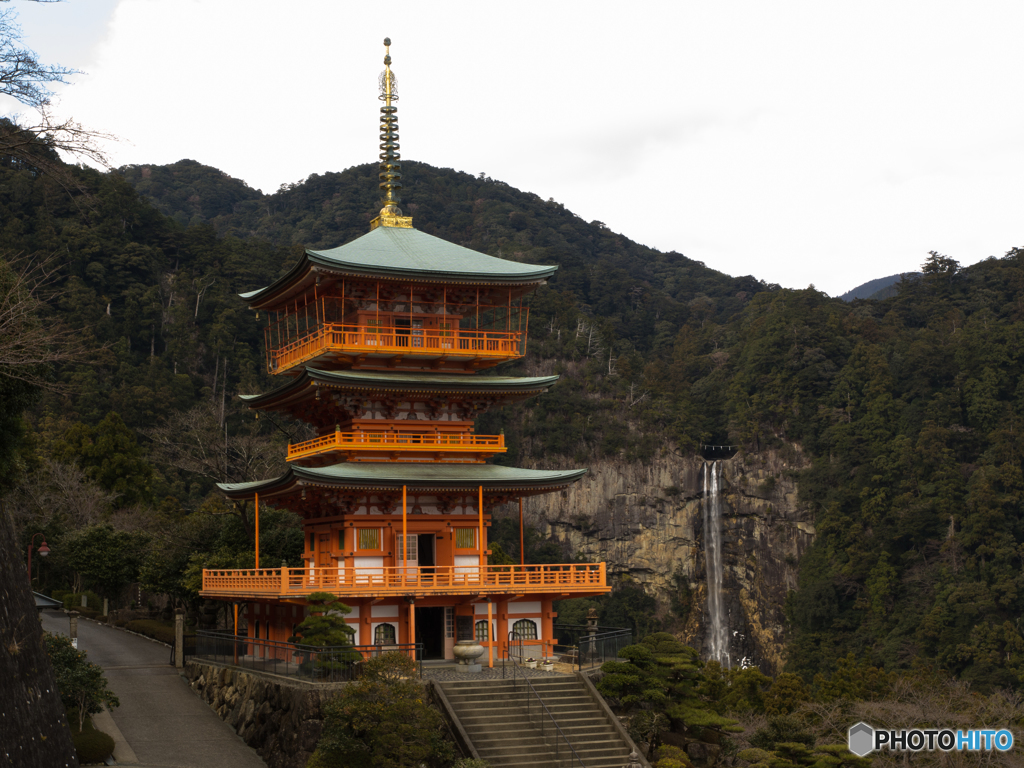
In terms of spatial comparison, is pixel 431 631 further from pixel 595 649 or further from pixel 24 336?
pixel 24 336

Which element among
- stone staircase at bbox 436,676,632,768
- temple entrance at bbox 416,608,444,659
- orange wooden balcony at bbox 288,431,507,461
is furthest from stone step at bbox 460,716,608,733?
orange wooden balcony at bbox 288,431,507,461

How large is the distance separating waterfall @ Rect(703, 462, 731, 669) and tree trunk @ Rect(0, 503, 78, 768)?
66.4 m

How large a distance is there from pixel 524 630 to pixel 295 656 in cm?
653

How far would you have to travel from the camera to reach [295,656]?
29031 millimetres

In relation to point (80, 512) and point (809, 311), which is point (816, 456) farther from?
point (80, 512)

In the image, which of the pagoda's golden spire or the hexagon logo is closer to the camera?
the hexagon logo

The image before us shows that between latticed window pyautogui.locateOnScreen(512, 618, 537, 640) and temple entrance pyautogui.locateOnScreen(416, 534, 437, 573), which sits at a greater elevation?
temple entrance pyautogui.locateOnScreen(416, 534, 437, 573)

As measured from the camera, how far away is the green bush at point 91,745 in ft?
75.5

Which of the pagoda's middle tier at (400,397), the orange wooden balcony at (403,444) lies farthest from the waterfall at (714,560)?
the orange wooden balcony at (403,444)

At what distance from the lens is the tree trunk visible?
56.8ft

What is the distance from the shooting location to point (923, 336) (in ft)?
281

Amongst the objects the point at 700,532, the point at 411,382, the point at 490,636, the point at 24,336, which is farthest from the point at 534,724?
the point at 700,532

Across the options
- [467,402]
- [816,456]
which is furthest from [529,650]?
[816,456]

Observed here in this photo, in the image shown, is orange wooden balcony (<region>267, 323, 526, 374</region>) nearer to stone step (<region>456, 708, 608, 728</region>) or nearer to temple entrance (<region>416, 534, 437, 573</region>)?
temple entrance (<region>416, 534, 437, 573</region>)
